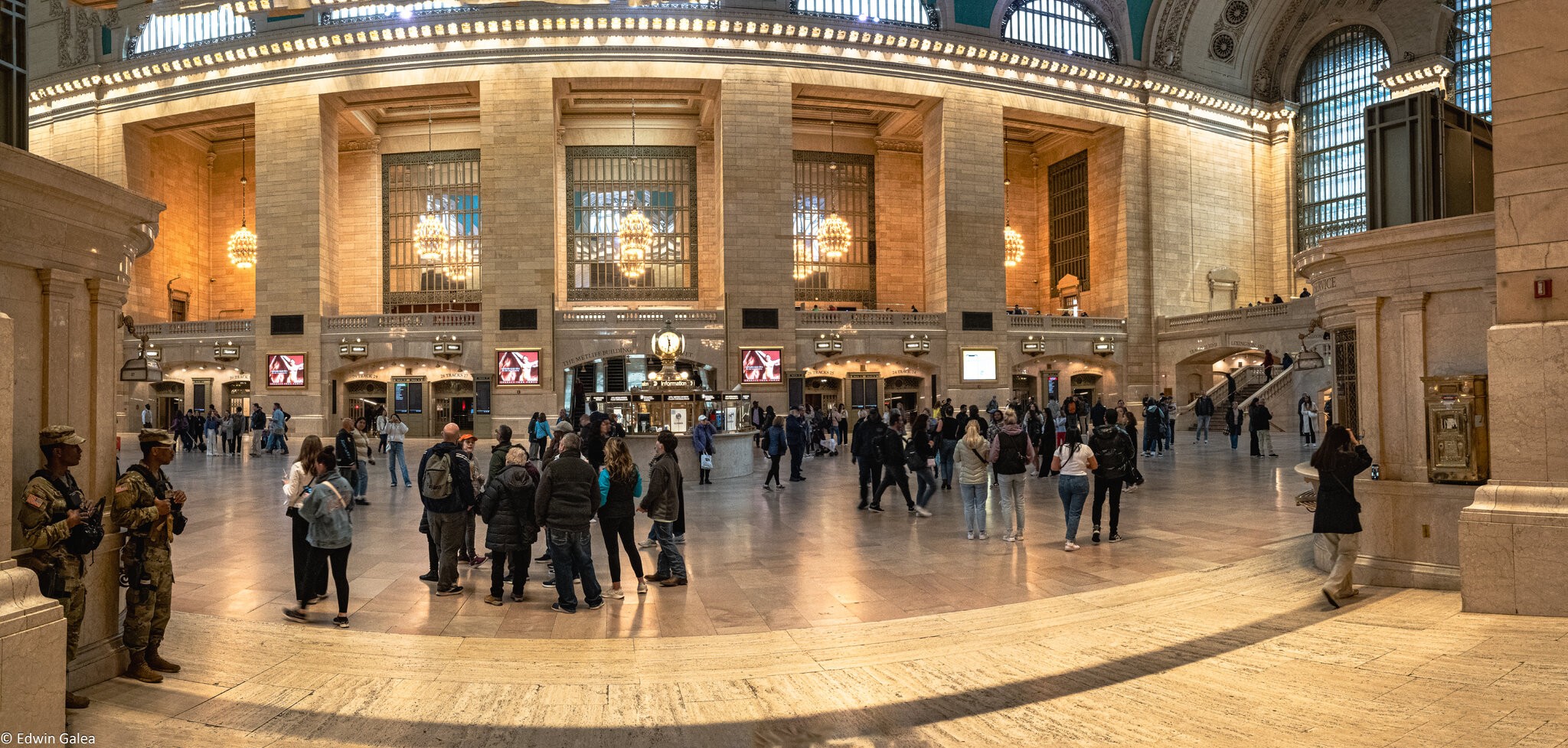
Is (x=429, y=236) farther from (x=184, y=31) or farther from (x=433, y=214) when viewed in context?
(x=184, y=31)

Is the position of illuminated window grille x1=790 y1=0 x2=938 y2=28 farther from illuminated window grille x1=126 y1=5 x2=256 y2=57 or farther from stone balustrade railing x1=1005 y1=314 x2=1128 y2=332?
illuminated window grille x1=126 y1=5 x2=256 y2=57

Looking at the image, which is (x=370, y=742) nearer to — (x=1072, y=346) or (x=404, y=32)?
(x=404, y=32)

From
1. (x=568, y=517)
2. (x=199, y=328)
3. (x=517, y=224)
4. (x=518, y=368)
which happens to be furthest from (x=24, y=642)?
(x=199, y=328)

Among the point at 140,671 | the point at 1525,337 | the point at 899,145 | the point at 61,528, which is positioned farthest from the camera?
the point at 899,145

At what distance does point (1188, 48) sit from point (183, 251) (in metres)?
39.7

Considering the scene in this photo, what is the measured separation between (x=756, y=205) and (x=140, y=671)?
24628 mm

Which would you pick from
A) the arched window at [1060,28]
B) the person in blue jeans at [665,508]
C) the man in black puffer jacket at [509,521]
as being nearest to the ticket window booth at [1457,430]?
the person in blue jeans at [665,508]

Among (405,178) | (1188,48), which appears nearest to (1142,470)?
(1188,48)

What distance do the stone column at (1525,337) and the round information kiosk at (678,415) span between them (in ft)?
36.1

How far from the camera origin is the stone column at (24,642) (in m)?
3.35

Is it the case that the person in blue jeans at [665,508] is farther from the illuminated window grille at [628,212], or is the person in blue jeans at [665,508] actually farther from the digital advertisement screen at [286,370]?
the illuminated window grille at [628,212]

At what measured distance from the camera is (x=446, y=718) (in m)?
4.08

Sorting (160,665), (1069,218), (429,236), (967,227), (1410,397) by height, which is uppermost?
(1069,218)

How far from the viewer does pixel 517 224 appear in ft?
90.0
